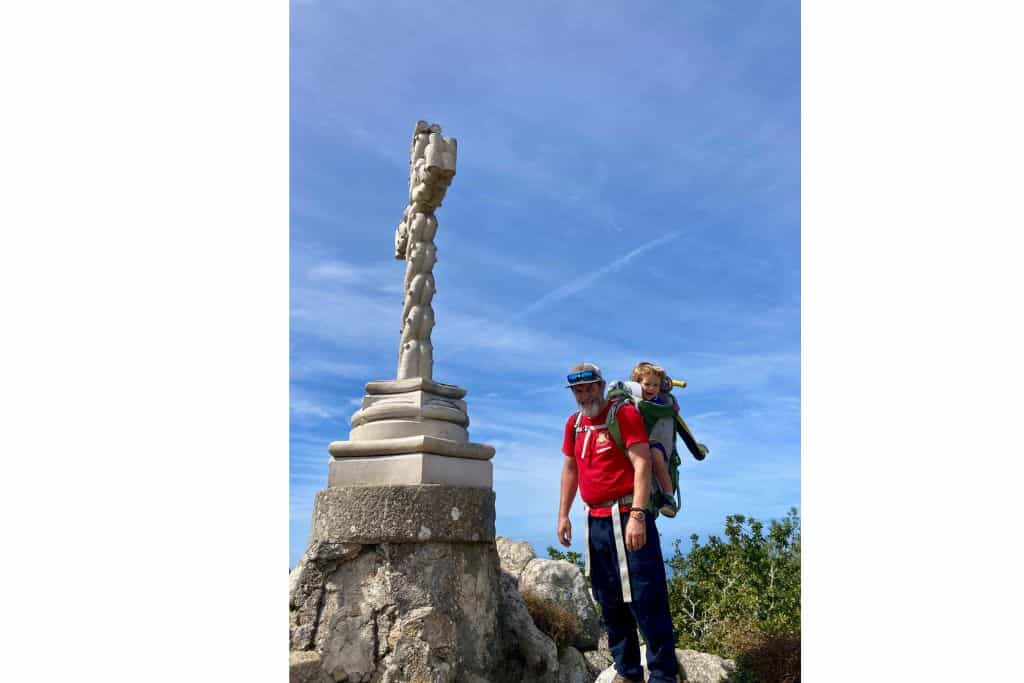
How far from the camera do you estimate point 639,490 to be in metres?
4.93

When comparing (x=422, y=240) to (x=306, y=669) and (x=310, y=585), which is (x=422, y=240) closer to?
(x=310, y=585)

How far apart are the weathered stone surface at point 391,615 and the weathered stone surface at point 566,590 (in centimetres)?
177

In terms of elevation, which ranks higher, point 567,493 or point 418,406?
point 418,406

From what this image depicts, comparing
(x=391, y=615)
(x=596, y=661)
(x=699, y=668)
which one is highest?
(x=391, y=615)

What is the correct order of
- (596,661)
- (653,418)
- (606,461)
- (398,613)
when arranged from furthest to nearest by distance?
(596,661), (398,613), (653,418), (606,461)

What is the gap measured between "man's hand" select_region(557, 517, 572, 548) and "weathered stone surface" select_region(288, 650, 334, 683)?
5.68 feet

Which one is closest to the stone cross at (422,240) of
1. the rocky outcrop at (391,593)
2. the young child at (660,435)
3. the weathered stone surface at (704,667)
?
the rocky outcrop at (391,593)

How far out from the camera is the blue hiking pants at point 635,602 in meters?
4.98

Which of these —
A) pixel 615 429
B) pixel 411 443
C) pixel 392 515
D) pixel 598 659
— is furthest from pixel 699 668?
pixel 411 443

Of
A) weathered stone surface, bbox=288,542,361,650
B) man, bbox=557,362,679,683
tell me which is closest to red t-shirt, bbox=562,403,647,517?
man, bbox=557,362,679,683

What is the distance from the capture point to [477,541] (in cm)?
602

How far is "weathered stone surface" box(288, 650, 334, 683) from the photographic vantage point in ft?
17.4

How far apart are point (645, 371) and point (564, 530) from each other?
116cm
